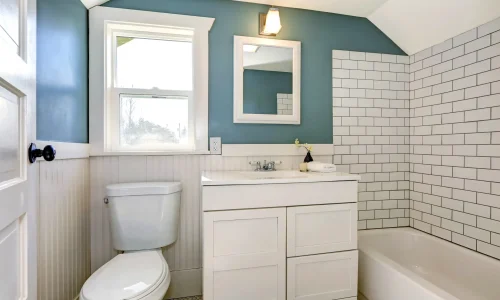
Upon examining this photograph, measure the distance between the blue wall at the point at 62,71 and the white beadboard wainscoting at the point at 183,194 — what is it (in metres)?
0.31

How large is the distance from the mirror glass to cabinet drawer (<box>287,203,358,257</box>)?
878 mm

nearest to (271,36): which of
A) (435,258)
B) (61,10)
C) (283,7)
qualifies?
(283,7)

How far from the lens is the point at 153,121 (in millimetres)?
1978

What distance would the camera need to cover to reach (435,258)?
2041 millimetres

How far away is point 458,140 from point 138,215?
2.37 metres

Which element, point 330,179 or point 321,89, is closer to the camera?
point 330,179

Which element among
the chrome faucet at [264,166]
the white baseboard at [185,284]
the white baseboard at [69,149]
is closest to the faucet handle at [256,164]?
the chrome faucet at [264,166]

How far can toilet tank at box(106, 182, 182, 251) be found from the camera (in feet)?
5.38

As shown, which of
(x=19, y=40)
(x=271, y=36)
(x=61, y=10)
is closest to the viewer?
(x=19, y=40)

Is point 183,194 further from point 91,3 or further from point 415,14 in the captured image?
→ point 415,14

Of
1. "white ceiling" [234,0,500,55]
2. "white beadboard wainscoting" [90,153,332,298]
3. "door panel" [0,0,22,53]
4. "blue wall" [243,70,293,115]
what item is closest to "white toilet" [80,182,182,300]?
"white beadboard wainscoting" [90,153,332,298]

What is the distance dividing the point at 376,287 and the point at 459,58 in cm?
178

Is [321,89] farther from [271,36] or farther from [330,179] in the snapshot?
[330,179]

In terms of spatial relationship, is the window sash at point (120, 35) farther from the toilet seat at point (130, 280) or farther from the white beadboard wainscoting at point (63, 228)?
the toilet seat at point (130, 280)
